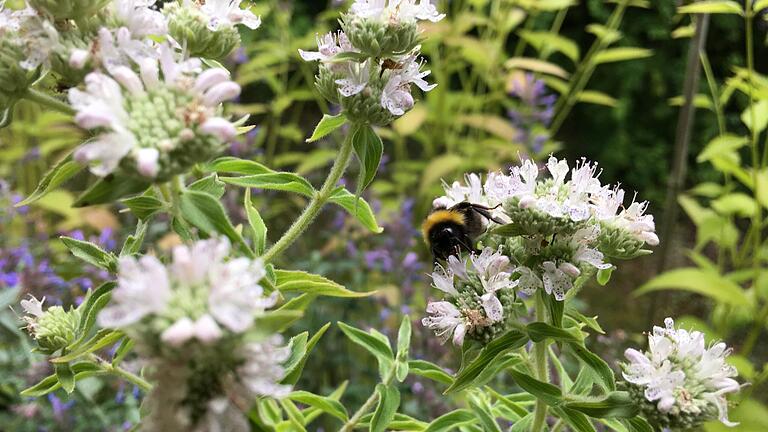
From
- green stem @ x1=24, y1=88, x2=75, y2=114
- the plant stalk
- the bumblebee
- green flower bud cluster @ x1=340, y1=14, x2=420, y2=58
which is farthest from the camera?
the plant stalk

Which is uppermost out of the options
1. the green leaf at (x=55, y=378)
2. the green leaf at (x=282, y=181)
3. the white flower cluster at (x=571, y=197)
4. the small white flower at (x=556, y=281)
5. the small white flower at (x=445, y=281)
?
the white flower cluster at (x=571, y=197)

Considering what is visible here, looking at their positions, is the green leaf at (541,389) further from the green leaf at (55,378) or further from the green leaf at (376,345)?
the green leaf at (55,378)

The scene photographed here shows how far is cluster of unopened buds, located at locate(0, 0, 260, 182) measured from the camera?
65 centimetres

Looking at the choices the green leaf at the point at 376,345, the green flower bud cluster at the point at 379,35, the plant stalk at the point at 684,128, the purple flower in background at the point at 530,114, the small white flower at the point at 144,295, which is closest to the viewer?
the small white flower at the point at 144,295

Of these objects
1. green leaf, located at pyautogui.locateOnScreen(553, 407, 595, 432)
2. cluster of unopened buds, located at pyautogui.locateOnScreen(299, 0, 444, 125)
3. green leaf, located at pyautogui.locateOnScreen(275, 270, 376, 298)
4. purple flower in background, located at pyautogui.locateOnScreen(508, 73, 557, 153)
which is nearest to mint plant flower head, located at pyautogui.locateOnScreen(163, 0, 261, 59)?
cluster of unopened buds, located at pyautogui.locateOnScreen(299, 0, 444, 125)

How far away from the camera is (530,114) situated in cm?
241

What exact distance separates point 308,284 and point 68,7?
421 mm

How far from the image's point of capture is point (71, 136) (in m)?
2.64

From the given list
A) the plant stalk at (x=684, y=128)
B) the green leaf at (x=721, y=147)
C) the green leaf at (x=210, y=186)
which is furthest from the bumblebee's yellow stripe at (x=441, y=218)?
the plant stalk at (x=684, y=128)

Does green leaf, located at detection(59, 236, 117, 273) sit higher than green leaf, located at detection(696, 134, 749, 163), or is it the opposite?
green leaf, located at detection(59, 236, 117, 273)

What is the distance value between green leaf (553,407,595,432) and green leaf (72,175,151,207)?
564 millimetres

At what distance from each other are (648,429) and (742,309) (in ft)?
4.69

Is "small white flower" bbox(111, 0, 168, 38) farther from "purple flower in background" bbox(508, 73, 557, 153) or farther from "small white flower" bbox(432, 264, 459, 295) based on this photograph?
"purple flower in background" bbox(508, 73, 557, 153)

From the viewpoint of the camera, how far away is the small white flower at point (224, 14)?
900 millimetres
